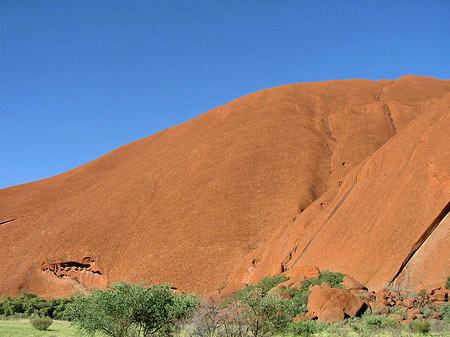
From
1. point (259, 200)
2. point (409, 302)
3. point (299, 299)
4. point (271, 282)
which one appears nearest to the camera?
point (409, 302)

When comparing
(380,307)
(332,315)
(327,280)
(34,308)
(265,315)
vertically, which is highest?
(265,315)

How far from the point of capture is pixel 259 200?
4150cm

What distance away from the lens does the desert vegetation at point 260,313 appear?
13.7 meters

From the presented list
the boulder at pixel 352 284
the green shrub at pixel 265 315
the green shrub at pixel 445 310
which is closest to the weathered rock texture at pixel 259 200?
the boulder at pixel 352 284

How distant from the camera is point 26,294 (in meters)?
40.3

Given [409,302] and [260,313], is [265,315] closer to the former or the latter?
[260,313]

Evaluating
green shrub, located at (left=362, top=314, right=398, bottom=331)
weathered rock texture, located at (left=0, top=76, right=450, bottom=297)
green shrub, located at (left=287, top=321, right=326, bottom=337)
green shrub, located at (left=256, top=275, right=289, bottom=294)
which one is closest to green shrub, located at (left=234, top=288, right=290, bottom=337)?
green shrub, located at (left=287, top=321, right=326, bottom=337)

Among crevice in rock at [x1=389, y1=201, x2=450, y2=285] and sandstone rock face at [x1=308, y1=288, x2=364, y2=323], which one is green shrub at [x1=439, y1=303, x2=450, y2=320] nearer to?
sandstone rock face at [x1=308, y1=288, x2=364, y2=323]

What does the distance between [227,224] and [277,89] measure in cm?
2842

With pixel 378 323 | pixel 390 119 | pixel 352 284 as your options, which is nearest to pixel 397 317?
pixel 378 323

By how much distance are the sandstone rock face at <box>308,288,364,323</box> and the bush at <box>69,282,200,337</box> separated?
699 centimetres

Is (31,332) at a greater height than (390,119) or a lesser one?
lesser

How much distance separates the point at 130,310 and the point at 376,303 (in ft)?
35.6

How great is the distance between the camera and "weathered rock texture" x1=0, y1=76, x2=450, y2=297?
24469 millimetres
